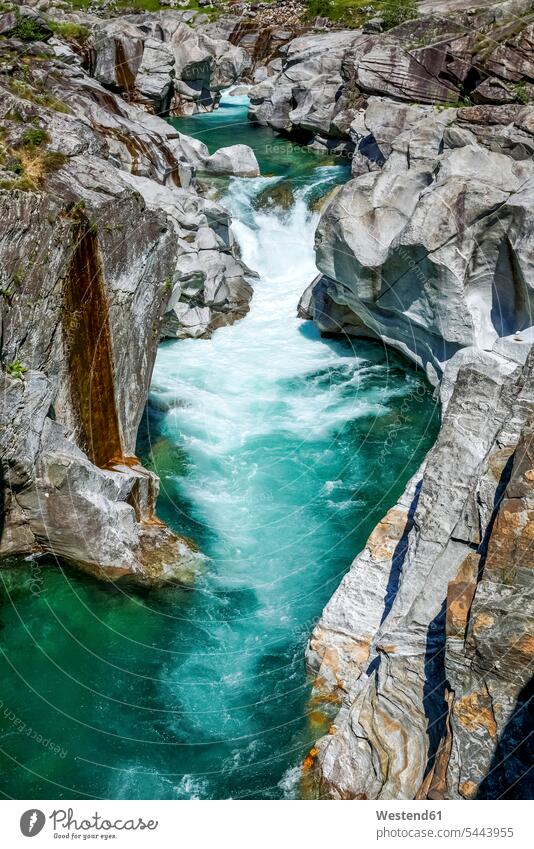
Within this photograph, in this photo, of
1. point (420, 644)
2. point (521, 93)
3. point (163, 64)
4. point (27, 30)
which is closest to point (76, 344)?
point (420, 644)

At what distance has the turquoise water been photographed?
1393cm

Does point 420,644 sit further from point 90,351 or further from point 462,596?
point 90,351

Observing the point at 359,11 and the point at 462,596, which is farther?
the point at 359,11

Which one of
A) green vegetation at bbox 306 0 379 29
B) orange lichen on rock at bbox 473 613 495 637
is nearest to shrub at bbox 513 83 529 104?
green vegetation at bbox 306 0 379 29

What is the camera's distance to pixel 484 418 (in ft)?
44.3

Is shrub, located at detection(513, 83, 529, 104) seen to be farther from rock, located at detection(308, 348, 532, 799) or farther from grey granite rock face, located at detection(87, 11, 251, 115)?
rock, located at detection(308, 348, 532, 799)

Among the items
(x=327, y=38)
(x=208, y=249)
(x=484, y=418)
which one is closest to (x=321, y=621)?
(x=484, y=418)

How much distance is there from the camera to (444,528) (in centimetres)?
1346

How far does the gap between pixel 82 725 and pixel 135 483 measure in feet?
20.6
